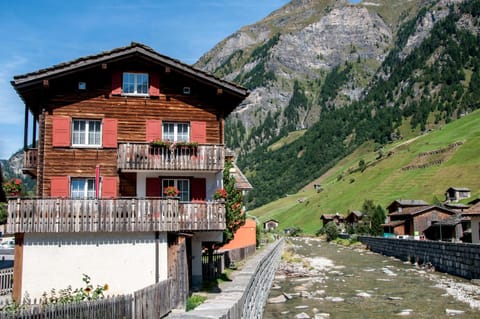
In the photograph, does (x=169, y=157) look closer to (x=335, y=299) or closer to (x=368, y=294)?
(x=335, y=299)

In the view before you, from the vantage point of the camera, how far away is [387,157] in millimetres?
169500

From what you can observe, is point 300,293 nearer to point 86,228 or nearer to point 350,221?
point 86,228

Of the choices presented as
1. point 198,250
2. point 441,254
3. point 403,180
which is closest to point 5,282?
point 198,250

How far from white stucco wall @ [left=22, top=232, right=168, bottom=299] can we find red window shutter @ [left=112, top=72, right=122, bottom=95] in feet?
27.7

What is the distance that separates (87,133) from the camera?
91.3 feet

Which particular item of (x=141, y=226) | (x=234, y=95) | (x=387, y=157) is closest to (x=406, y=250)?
(x=234, y=95)

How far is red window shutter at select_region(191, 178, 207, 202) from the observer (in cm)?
2773

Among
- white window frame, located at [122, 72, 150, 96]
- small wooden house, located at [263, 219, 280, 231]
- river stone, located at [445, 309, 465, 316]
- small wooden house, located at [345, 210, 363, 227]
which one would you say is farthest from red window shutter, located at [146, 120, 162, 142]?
small wooden house, located at [263, 219, 280, 231]

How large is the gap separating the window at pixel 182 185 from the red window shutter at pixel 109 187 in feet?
8.22

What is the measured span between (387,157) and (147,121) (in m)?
151

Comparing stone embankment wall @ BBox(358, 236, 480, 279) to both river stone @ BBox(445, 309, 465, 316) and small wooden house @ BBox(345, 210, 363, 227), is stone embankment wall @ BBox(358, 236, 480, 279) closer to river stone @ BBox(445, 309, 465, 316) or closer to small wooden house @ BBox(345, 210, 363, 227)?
river stone @ BBox(445, 309, 465, 316)

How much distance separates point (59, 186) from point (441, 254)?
3744 cm

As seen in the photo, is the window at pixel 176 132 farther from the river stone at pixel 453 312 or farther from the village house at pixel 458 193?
the village house at pixel 458 193

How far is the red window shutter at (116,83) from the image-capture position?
1109 inches
